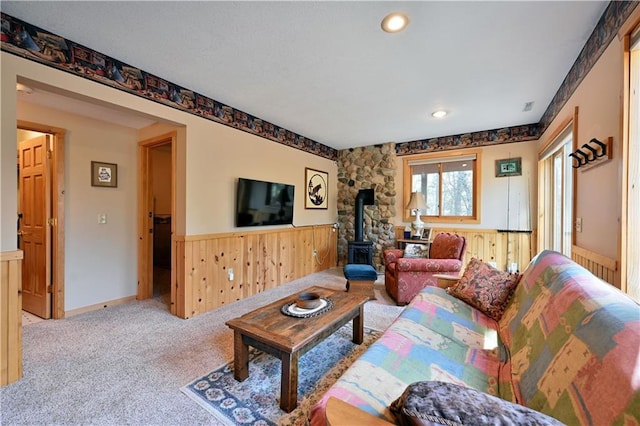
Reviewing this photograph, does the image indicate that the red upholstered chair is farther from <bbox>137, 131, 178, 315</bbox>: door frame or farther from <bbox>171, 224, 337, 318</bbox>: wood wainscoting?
<bbox>137, 131, 178, 315</bbox>: door frame

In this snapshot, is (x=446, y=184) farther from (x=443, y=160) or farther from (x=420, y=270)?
(x=420, y=270)

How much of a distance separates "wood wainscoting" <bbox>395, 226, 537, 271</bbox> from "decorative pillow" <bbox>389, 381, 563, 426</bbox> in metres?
4.21

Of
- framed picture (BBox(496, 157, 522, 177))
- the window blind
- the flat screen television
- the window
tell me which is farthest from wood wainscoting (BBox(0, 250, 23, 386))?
framed picture (BBox(496, 157, 522, 177))

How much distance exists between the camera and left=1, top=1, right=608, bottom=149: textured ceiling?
1.69m

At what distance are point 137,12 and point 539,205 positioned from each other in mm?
4974

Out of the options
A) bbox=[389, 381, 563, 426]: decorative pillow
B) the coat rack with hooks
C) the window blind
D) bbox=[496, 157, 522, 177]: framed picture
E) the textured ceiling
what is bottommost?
bbox=[389, 381, 563, 426]: decorative pillow

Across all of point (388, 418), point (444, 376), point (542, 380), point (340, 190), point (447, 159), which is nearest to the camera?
point (388, 418)

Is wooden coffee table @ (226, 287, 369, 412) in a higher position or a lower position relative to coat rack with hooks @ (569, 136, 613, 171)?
lower

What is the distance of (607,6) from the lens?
1628 mm

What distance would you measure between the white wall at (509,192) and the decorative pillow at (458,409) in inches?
167

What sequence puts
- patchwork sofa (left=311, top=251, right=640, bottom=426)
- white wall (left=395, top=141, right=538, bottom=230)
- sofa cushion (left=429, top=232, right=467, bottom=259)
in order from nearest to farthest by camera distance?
patchwork sofa (left=311, top=251, right=640, bottom=426) → sofa cushion (left=429, top=232, right=467, bottom=259) → white wall (left=395, top=141, right=538, bottom=230)

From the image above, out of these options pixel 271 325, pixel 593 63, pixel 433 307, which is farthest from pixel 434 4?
pixel 271 325

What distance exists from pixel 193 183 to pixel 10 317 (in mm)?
1702

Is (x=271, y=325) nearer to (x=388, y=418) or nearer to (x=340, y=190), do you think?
(x=388, y=418)
